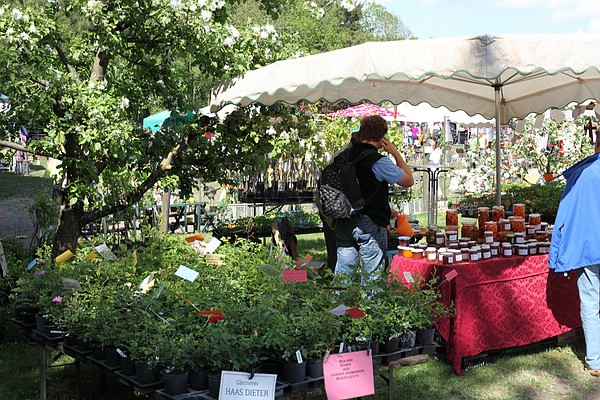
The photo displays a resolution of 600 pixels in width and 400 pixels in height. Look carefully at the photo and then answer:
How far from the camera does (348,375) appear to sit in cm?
328

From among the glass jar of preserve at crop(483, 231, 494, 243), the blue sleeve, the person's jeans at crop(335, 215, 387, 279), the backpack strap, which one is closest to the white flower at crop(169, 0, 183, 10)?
the backpack strap

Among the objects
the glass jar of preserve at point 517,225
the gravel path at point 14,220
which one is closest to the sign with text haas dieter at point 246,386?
the glass jar of preserve at point 517,225

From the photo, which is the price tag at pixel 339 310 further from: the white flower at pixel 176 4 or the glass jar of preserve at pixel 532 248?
the white flower at pixel 176 4

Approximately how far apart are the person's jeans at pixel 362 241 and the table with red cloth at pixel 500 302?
7.0 inches

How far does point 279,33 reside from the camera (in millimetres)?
6320

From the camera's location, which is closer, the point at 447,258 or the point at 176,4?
the point at 447,258

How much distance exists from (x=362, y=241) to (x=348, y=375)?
5.92ft

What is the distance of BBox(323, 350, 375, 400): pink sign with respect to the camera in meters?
3.21

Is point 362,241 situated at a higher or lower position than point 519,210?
lower

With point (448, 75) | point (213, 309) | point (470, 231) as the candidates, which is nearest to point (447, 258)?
point (470, 231)

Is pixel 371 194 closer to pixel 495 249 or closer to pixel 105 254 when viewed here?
pixel 495 249

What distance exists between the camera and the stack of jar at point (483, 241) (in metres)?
4.91

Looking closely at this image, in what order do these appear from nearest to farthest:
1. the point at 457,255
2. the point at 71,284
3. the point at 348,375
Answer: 1. the point at 348,375
2. the point at 71,284
3. the point at 457,255

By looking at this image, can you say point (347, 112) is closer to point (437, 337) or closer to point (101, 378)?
point (437, 337)
